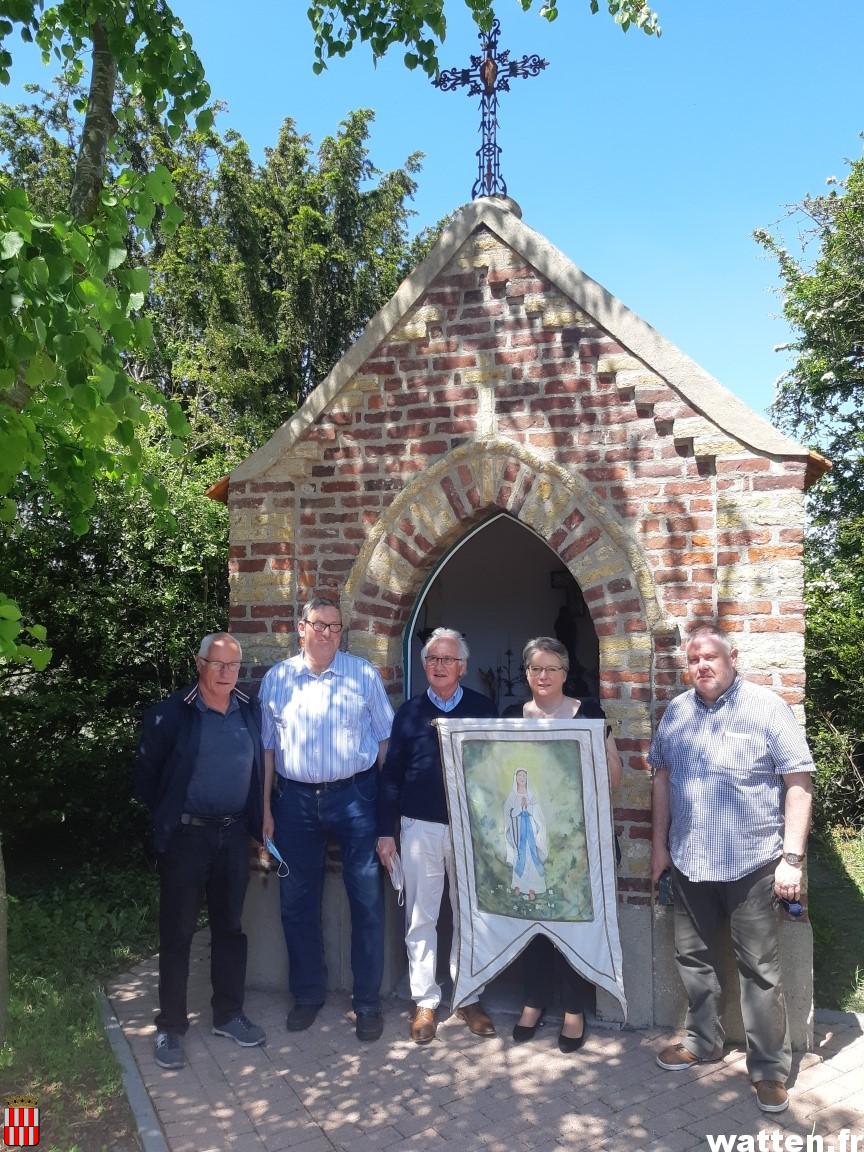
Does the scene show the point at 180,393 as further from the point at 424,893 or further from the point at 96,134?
the point at 424,893

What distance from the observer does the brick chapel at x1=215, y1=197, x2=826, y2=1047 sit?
15.3 feet

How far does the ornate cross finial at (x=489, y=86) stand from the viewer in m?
5.54

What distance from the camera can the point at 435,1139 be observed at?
3775 millimetres

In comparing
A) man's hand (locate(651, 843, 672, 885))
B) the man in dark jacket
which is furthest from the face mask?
man's hand (locate(651, 843, 672, 885))

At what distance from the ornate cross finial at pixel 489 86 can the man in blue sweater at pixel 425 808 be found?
276 cm

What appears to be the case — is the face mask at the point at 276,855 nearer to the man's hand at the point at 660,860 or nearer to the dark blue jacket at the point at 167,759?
the dark blue jacket at the point at 167,759

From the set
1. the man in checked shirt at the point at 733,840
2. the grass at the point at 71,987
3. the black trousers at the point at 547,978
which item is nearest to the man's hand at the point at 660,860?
the man in checked shirt at the point at 733,840

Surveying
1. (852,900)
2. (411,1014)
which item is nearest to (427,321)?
(411,1014)


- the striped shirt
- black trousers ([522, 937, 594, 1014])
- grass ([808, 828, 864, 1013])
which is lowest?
grass ([808, 828, 864, 1013])

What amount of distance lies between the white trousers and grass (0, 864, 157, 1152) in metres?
1.49

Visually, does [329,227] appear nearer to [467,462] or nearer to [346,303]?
[346,303]

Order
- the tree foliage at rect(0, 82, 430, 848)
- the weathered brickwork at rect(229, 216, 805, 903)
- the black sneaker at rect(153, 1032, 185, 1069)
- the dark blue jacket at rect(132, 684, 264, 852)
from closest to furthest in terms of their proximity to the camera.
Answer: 1. the black sneaker at rect(153, 1032, 185, 1069)
2. the dark blue jacket at rect(132, 684, 264, 852)
3. the weathered brickwork at rect(229, 216, 805, 903)
4. the tree foliage at rect(0, 82, 430, 848)

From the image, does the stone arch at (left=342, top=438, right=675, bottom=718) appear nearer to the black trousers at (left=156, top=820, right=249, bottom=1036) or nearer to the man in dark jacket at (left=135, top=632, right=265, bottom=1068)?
the man in dark jacket at (left=135, top=632, right=265, bottom=1068)

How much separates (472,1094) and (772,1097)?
4.22ft
